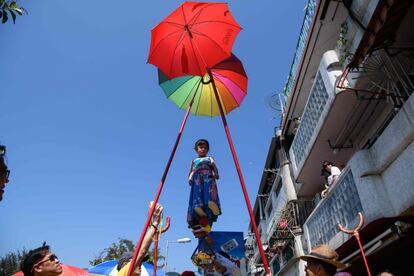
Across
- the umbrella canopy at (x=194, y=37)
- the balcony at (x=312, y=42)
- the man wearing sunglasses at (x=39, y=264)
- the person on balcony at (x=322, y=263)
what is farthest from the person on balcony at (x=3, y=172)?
the balcony at (x=312, y=42)

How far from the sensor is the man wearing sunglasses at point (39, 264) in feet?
8.63

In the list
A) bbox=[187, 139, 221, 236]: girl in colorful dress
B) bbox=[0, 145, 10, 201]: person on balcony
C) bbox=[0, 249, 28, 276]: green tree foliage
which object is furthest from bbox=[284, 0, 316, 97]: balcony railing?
bbox=[0, 249, 28, 276]: green tree foliage

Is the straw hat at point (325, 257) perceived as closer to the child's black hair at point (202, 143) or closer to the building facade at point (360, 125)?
the child's black hair at point (202, 143)

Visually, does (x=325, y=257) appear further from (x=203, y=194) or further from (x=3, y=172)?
(x=3, y=172)

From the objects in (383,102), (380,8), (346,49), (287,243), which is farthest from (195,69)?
(287,243)

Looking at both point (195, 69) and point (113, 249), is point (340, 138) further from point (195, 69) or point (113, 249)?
point (113, 249)

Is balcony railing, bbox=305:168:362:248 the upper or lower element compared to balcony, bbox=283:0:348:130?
lower

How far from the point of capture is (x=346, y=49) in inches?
326

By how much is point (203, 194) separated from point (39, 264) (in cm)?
271

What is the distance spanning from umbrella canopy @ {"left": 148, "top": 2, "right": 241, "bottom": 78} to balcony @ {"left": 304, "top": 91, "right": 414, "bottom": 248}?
375 centimetres

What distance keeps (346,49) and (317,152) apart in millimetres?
4225

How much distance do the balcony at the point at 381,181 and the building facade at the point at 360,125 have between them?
2cm

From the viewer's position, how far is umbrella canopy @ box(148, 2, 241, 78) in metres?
4.38

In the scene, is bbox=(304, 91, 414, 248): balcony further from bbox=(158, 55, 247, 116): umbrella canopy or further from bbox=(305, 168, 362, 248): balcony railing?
bbox=(158, 55, 247, 116): umbrella canopy
